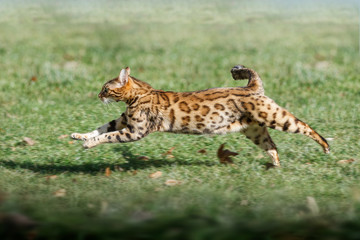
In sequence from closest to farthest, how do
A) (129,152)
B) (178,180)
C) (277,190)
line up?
1. (277,190)
2. (178,180)
3. (129,152)

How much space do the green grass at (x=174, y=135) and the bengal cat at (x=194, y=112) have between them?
53 centimetres

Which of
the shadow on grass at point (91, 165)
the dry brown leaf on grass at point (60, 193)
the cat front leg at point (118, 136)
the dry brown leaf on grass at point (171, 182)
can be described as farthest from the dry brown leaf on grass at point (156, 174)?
the dry brown leaf on grass at point (60, 193)

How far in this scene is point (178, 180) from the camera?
24.5 feet

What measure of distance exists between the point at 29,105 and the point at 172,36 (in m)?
8.87

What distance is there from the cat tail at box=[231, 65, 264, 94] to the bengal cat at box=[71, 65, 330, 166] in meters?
0.01

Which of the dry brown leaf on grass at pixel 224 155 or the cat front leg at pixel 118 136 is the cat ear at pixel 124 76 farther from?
the dry brown leaf on grass at pixel 224 155

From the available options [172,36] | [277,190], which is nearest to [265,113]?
[277,190]

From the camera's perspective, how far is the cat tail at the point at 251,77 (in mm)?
7879

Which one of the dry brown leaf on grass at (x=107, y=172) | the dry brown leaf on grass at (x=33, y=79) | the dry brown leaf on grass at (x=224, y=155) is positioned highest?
the dry brown leaf on grass at (x=33, y=79)

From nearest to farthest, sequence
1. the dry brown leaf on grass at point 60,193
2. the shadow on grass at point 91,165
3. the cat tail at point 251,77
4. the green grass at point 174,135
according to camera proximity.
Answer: the green grass at point 174,135
the dry brown leaf on grass at point 60,193
the cat tail at point 251,77
the shadow on grass at point 91,165

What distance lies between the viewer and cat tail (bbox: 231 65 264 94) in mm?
7879

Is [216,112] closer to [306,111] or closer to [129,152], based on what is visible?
[129,152]

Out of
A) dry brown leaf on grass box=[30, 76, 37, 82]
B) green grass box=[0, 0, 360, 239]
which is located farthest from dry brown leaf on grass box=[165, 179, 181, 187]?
dry brown leaf on grass box=[30, 76, 37, 82]

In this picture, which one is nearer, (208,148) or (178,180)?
(178,180)
